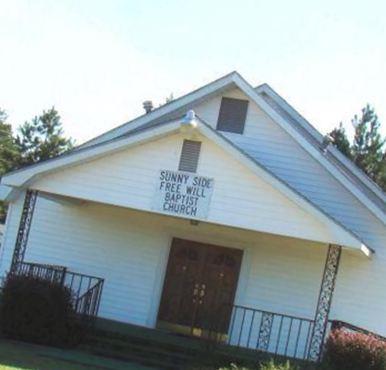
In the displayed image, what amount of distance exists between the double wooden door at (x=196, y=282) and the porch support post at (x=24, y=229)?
3705 mm

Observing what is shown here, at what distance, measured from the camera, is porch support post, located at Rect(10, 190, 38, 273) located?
1495cm

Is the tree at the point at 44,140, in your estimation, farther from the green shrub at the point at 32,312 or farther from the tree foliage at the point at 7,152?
the green shrub at the point at 32,312

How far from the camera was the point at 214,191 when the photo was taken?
14.4 m

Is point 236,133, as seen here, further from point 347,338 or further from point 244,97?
point 347,338

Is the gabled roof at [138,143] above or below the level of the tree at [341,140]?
below

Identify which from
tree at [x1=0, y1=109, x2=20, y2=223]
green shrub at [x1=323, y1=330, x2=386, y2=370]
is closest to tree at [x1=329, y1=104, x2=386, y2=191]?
green shrub at [x1=323, y1=330, x2=386, y2=370]

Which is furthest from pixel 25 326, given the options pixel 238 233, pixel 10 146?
pixel 10 146

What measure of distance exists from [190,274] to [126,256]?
5.10 ft

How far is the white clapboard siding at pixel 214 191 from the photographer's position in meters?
14.1

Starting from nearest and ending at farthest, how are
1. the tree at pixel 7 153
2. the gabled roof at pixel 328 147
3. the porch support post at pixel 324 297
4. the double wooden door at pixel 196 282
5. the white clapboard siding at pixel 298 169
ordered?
the porch support post at pixel 324 297
the white clapboard siding at pixel 298 169
the double wooden door at pixel 196 282
the gabled roof at pixel 328 147
the tree at pixel 7 153

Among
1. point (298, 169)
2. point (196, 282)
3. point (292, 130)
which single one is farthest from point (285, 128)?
point (196, 282)

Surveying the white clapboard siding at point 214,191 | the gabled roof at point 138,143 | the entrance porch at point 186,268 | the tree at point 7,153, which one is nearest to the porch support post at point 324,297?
the gabled roof at point 138,143

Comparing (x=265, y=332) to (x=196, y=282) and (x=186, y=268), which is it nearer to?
(x=196, y=282)

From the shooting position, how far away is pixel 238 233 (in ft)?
57.0
